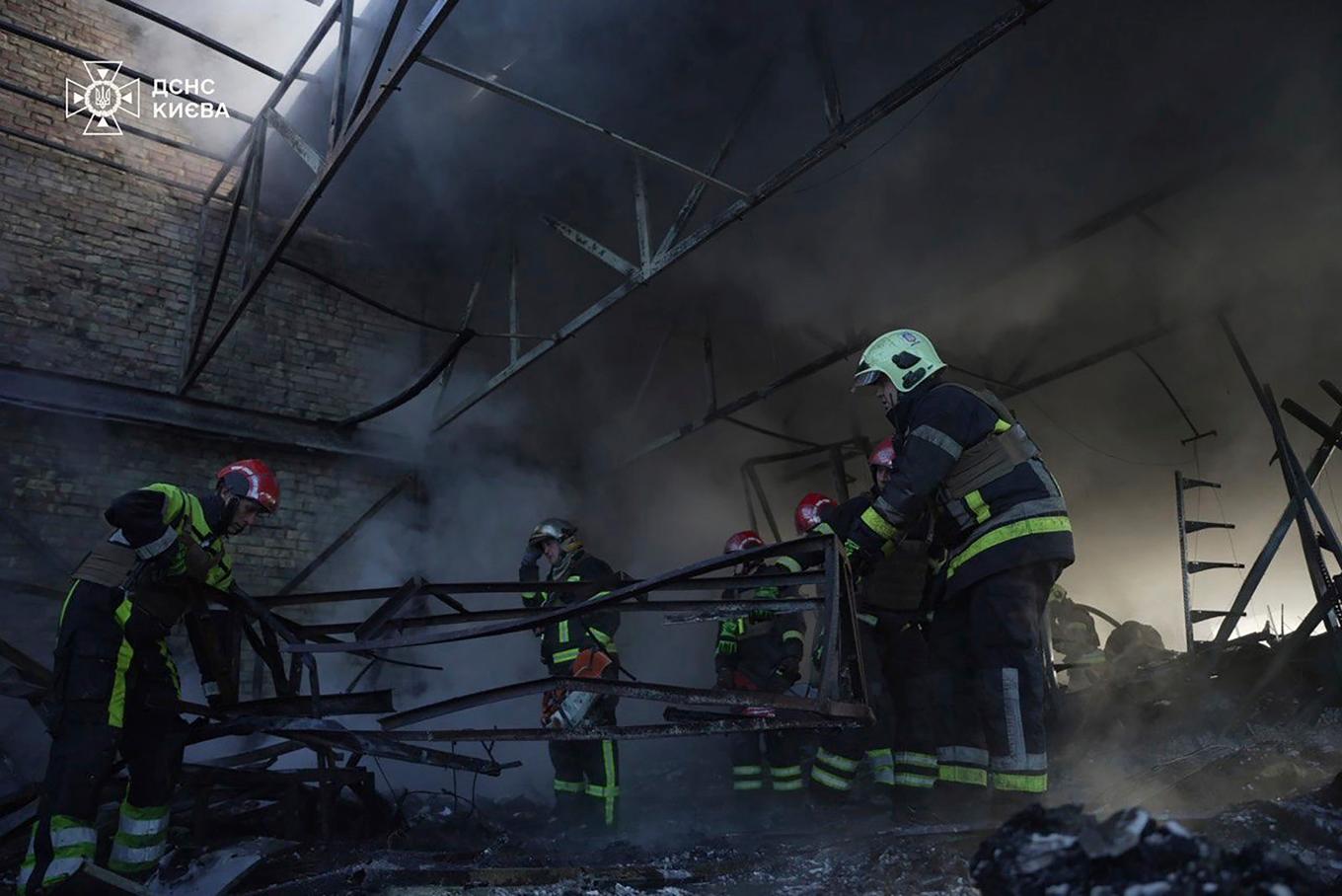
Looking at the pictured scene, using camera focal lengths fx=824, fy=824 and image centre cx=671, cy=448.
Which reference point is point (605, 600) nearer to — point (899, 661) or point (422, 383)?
point (899, 661)

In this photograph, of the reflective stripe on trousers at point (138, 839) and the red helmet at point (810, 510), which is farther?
the red helmet at point (810, 510)

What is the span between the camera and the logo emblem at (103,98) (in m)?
6.85

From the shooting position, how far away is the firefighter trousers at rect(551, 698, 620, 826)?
479cm

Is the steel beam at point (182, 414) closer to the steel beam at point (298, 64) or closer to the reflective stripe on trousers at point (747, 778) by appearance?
the steel beam at point (298, 64)

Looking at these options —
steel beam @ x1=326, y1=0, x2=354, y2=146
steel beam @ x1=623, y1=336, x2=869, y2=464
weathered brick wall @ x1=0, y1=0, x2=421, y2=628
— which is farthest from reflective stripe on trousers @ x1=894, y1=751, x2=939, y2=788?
weathered brick wall @ x1=0, y1=0, x2=421, y2=628

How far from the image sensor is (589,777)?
4965 mm

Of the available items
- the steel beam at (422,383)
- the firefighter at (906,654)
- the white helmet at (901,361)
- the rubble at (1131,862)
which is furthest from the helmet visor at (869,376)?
the steel beam at (422,383)

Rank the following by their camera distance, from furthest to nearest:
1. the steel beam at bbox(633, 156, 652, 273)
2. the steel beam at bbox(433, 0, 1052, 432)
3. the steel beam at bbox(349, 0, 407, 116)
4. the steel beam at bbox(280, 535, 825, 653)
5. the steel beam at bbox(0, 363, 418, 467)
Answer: the steel beam at bbox(0, 363, 418, 467) < the steel beam at bbox(633, 156, 652, 273) < the steel beam at bbox(349, 0, 407, 116) < the steel beam at bbox(433, 0, 1052, 432) < the steel beam at bbox(280, 535, 825, 653)

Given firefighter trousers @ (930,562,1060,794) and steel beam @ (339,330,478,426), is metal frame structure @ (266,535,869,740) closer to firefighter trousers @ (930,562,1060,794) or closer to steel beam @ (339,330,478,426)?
firefighter trousers @ (930,562,1060,794)

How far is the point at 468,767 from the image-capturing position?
339 centimetres

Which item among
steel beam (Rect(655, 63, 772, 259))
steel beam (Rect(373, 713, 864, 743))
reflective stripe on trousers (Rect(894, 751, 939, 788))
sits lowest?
reflective stripe on trousers (Rect(894, 751, 939, 788))

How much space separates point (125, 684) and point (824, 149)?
438 centimetres

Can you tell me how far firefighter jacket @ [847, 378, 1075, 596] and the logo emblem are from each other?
7.17 meters

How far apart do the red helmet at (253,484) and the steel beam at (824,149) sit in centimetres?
257
